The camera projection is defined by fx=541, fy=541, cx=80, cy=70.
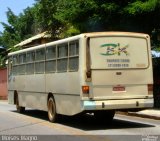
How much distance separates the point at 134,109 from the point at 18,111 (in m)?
8.73

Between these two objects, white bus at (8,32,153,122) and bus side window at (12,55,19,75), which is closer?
white bus at (8,32,153,122)

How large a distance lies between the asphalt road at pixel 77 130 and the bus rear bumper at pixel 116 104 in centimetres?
63

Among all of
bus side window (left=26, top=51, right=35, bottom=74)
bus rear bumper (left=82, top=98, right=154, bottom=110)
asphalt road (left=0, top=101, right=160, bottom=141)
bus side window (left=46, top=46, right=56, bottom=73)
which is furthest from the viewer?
bus side window (left=26, top=51, right=35, bottom=74)

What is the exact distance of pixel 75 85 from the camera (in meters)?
16.5

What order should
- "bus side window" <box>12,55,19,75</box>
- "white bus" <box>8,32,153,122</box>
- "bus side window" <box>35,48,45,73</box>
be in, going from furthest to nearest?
"bus side window" <box>12,55,19,75</box> < "bus side window" <box>35,48,45,73</box> < "white bus" <box>8,32,153,122</box>

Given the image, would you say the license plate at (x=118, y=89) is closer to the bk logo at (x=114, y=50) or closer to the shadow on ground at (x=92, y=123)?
the bk logo at (x=114, y=50)

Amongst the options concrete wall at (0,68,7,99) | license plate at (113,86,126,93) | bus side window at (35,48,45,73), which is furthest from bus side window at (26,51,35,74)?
concrete wall at (0,68,7,99)

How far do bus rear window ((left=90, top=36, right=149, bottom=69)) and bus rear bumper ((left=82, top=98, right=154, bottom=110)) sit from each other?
3.45ft

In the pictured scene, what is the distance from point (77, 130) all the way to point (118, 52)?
2.70 metres

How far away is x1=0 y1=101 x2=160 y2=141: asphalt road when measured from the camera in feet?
45.3

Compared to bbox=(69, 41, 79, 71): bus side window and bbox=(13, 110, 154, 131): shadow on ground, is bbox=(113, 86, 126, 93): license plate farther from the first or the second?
bbox=(69, 41, 79, 71): bus side window

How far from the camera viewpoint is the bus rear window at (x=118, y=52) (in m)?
16.2

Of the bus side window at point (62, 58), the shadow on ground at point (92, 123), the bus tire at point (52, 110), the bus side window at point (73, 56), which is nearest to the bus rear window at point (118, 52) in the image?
the bus side window at point (73, 56)

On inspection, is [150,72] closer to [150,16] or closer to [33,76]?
[33,76]
